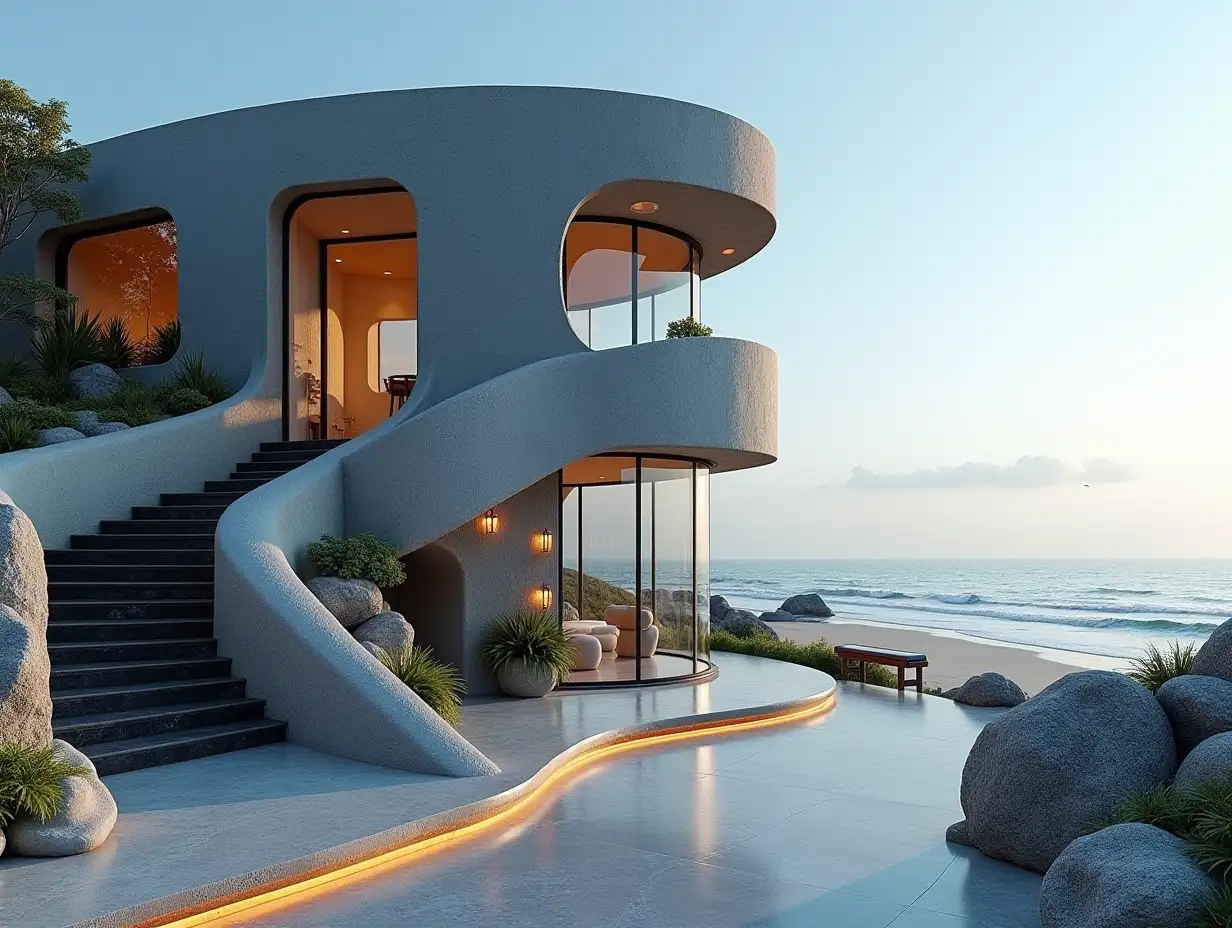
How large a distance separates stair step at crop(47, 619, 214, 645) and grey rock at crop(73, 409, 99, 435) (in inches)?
162

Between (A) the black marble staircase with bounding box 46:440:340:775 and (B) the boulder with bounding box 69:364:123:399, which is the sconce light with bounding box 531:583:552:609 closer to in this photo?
(A) the black marble staircase with bounding box 46:440:340:775

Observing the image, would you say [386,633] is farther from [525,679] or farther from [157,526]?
[157,526]

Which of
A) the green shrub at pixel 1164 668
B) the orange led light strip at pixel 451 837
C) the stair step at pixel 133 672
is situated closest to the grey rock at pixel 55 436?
the stair step at pixel 133 672

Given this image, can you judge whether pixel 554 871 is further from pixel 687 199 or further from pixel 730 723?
pixel 687 199

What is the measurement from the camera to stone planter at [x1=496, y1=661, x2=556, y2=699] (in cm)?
1177

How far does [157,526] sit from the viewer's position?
11141mm

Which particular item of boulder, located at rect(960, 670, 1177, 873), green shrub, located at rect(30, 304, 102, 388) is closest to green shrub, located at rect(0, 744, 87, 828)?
boulder, located at rect(960, 670, 1177, 873)

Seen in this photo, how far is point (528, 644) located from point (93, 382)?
7.15 meters

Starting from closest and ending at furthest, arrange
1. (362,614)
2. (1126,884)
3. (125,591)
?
(1126,884), (125,591), (362,614)

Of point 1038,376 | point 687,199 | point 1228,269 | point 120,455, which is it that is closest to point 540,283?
point 687,199

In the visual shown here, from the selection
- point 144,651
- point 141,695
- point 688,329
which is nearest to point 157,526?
point 144,651

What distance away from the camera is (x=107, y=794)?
6.00m

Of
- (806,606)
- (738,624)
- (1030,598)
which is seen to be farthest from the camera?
(1030,598)

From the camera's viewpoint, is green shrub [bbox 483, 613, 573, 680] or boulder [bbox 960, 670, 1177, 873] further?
green shrub [bbox 483, 613, 573, 680]
